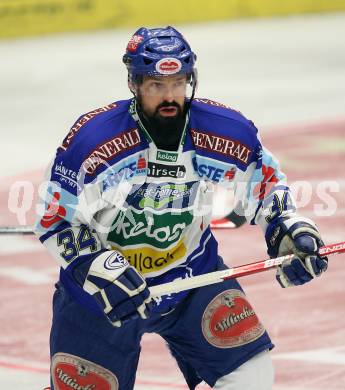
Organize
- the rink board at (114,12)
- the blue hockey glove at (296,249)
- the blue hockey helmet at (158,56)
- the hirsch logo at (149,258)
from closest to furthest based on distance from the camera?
the blue hockey helmet at (158,56) → the blue hockey glove at (296,249) → the hirsch logo at (149,258) → the rink board at (114,12)

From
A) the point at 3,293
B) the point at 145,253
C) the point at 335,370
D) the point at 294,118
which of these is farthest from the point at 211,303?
the point at 294,118

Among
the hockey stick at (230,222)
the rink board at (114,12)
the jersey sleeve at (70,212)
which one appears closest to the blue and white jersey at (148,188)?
the jersey sleeve at (70,212)

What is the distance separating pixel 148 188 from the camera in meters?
4.82

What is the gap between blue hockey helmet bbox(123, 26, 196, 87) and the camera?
4.61 metres

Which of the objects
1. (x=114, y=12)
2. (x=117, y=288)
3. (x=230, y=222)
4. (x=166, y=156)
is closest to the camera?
(x=117, y=288)

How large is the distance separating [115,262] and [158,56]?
31.1 inches

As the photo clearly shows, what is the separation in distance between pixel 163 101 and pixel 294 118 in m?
6.86

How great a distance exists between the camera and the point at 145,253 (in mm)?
4859

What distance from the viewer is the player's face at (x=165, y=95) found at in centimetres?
463

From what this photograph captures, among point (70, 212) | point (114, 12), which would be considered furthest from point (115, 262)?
point (114, 12)

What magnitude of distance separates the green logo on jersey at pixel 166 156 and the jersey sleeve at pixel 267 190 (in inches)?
12.6

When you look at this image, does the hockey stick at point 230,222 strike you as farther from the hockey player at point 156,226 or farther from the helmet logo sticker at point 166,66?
the helmet logo sticker at point 166,66

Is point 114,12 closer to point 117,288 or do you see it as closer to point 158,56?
point 158,56

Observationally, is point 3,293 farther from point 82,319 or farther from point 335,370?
point 82,319
